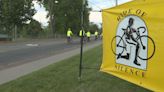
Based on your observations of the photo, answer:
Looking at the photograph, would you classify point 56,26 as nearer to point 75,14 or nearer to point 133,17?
point 75,14

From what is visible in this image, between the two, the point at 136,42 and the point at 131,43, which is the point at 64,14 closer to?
the point at 131,43

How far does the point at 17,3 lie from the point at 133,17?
41415 millimetres

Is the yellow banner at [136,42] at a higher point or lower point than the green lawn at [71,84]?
higher

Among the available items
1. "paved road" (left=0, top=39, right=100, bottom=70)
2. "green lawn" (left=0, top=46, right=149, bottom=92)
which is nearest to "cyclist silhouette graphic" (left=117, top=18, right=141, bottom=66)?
"green lawn" (left=0, top=46, right=149, bottom=92)

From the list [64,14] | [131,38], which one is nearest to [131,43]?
[131,38]

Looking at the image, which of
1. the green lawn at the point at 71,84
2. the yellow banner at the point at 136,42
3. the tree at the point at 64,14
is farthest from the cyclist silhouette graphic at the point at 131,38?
the tree at the point at 64,14

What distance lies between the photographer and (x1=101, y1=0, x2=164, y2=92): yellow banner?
24.6 feet

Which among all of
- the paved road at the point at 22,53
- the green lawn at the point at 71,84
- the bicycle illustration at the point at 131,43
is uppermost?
the bicycle illustration at the point at 131,43

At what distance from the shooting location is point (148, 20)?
7.73m

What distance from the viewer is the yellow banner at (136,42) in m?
7.51

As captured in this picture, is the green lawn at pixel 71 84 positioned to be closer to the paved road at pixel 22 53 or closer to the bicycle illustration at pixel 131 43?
the bicycle illustration at pixel 131 43

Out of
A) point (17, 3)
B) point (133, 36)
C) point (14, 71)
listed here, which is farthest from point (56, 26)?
point (133, 36)

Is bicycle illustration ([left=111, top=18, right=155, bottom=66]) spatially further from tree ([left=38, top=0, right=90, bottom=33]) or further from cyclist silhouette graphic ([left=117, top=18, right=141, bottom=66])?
tree ([left=38, top=0, right=90, bottom=33])

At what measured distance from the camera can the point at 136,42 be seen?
8195 millimetres
